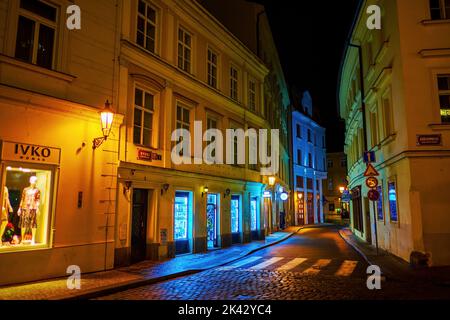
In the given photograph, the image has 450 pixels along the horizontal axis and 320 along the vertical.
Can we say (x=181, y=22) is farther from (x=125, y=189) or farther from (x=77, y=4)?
(x=125, y=189)

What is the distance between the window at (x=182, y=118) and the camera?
52.1ft

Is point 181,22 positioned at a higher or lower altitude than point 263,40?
lower

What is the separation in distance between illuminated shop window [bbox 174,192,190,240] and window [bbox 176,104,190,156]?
1886 millimetres

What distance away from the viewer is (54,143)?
34.0ft

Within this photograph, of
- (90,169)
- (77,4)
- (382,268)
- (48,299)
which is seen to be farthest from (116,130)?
(382,268)

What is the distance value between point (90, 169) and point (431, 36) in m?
12.3

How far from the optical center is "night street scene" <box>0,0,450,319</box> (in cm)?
935

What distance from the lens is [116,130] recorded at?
12148 mm

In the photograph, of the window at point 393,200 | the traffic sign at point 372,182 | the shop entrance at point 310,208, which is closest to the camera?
the traffic sign at point 372,182

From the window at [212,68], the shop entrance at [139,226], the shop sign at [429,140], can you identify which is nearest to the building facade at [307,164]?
the window at [212,68]

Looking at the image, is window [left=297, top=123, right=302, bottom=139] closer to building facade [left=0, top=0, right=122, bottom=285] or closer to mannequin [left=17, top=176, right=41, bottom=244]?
building facade [left=0, top=0, right=122, bottom=285]

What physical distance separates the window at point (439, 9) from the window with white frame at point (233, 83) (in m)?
10.4

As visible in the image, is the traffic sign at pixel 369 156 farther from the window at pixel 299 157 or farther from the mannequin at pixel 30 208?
the window at pixel 299 157

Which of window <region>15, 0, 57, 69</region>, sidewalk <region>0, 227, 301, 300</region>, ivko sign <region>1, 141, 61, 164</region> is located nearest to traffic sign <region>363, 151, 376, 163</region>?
sidewalk <region>0, 227, 301, 300</region>
